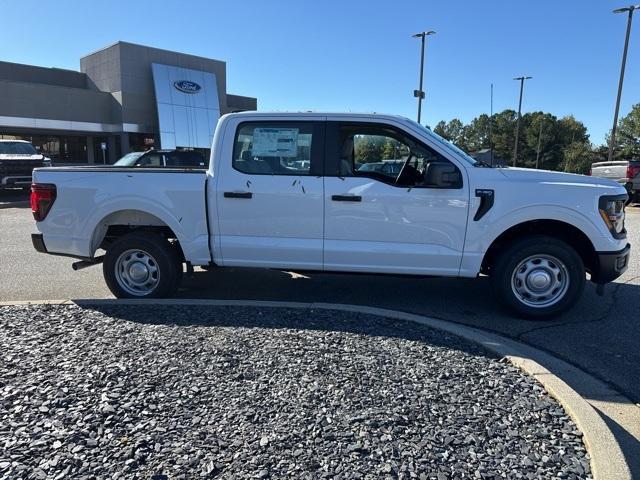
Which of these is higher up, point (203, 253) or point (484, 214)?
point (484, 214)

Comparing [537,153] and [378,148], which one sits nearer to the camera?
[378,148]

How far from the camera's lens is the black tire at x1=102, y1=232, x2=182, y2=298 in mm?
5301

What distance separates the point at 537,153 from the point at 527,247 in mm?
88188

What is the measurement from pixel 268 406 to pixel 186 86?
46.3 m

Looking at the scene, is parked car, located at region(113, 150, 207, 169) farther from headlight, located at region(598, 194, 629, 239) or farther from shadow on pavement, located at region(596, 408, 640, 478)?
shadow on pavement, located at region(596, 408, 640, 478)

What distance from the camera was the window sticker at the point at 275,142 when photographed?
5.11 m

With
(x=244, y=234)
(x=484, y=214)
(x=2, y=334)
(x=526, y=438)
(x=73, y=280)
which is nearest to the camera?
(x=526, y=438)

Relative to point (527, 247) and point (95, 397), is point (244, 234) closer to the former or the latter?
point (95, 397)

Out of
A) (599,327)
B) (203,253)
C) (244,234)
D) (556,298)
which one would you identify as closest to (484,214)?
(556,298)

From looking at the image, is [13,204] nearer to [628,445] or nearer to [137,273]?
[137,273]

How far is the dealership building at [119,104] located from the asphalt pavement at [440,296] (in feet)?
120

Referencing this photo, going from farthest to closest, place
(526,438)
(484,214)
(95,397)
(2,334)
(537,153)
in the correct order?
(537,153) → (484,214) → (2,334) → (95,397) → (526,438)

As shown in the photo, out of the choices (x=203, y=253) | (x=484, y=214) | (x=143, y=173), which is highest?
(x=143, y=173)

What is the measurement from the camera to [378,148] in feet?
18.0
